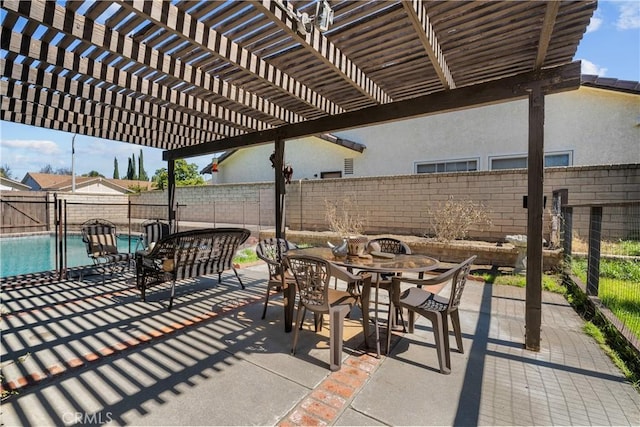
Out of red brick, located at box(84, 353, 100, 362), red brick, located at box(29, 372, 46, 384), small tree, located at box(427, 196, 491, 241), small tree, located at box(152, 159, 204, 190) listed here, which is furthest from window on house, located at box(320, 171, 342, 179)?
small tree, located at box(152, 159, 204, 190)

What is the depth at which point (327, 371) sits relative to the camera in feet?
8.34

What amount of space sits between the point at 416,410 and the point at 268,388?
1067 millimetres

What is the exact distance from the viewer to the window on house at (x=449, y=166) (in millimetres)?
9844

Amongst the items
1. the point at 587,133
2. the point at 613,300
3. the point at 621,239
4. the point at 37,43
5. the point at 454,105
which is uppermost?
the point at 587,133

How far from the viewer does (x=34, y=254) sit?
10.5 m

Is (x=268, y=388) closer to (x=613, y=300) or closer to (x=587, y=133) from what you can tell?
(x=613, y=300)

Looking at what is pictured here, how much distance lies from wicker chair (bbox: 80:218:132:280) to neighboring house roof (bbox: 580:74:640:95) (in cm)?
1156

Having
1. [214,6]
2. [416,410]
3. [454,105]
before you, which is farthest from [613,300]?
[214,6]

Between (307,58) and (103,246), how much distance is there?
5.47m

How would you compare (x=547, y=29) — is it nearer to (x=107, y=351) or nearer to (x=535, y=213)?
(x=535, y=213)

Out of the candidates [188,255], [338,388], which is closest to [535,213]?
[338,388]

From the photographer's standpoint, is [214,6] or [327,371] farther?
[327,371]

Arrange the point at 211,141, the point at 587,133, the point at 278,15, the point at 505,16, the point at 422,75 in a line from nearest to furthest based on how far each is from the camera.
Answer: the point at 278,15 → the point at 505,16 → the point at 422,75 → the point at 211,141 → the point at 587,133

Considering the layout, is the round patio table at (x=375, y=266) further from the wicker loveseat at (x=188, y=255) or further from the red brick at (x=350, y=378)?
the wicker loveseat at (x=188, y=255)
